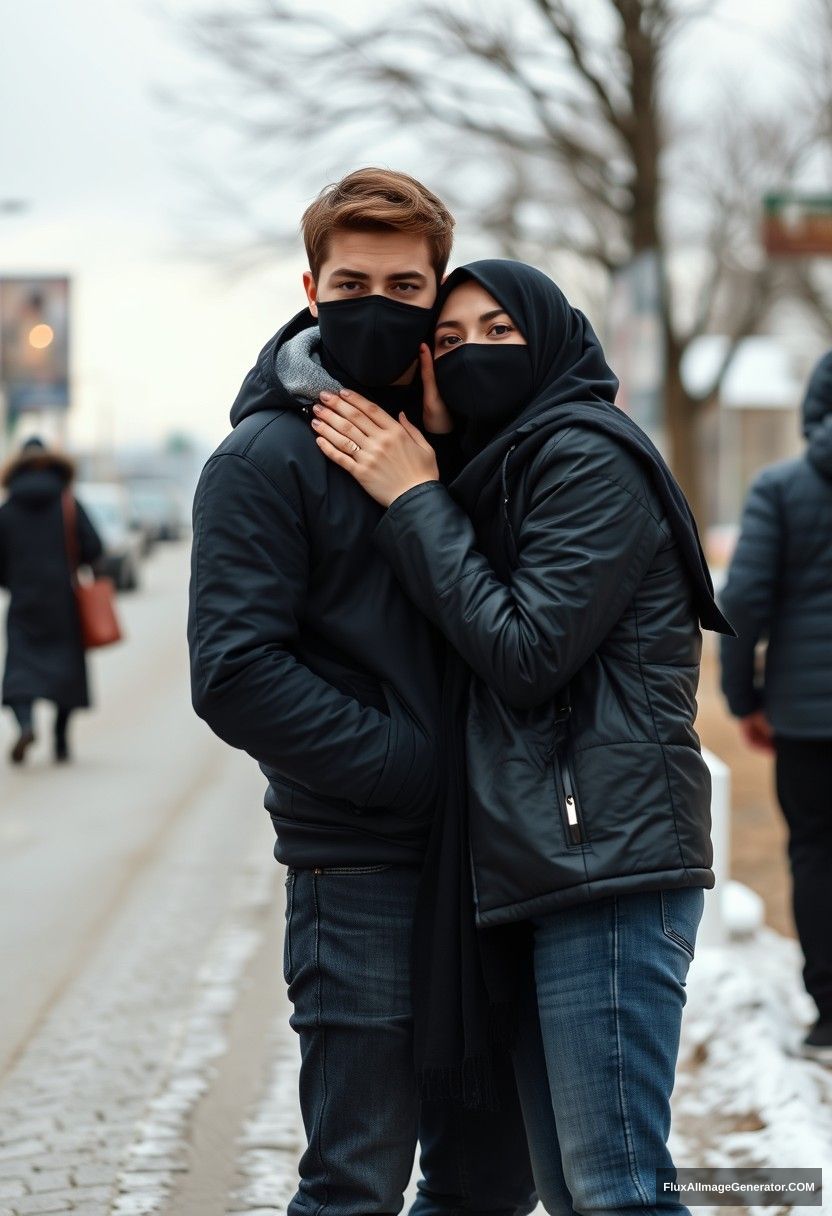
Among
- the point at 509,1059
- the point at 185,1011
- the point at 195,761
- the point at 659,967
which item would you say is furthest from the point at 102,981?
the point at 195,761

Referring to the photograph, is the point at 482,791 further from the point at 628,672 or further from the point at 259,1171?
the point at 259,1171

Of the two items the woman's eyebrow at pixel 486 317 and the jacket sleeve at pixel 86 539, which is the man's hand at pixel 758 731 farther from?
the jacket sleeve at pixel 86 539

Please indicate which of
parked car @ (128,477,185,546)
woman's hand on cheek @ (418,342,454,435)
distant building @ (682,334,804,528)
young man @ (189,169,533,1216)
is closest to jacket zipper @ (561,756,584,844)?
young man @ (189,169,533,1216)

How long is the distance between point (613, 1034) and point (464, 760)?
47 centimetres

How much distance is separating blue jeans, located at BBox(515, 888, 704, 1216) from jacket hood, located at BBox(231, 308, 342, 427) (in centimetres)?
91

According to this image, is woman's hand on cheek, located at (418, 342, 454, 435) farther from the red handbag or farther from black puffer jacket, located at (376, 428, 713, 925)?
the red handbag

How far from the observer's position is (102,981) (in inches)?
221

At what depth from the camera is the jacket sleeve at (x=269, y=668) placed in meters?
2.44

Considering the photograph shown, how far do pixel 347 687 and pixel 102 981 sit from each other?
3.41 metres

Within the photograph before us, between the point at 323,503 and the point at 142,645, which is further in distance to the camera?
the point at 142,645

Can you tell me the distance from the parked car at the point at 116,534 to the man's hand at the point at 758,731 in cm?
2110

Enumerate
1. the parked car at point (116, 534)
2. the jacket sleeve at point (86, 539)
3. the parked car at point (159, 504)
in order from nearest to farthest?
the jacket sleeve at point (86, 539)
the parked car at point (116, 534)
the parked car at point (159, 504)

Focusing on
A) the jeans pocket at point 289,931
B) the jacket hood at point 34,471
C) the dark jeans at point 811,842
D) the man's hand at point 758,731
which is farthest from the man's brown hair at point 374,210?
the jacket hood at point 34,471

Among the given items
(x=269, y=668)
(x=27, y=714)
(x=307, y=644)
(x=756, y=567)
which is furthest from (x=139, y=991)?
(x=27, y=714)
